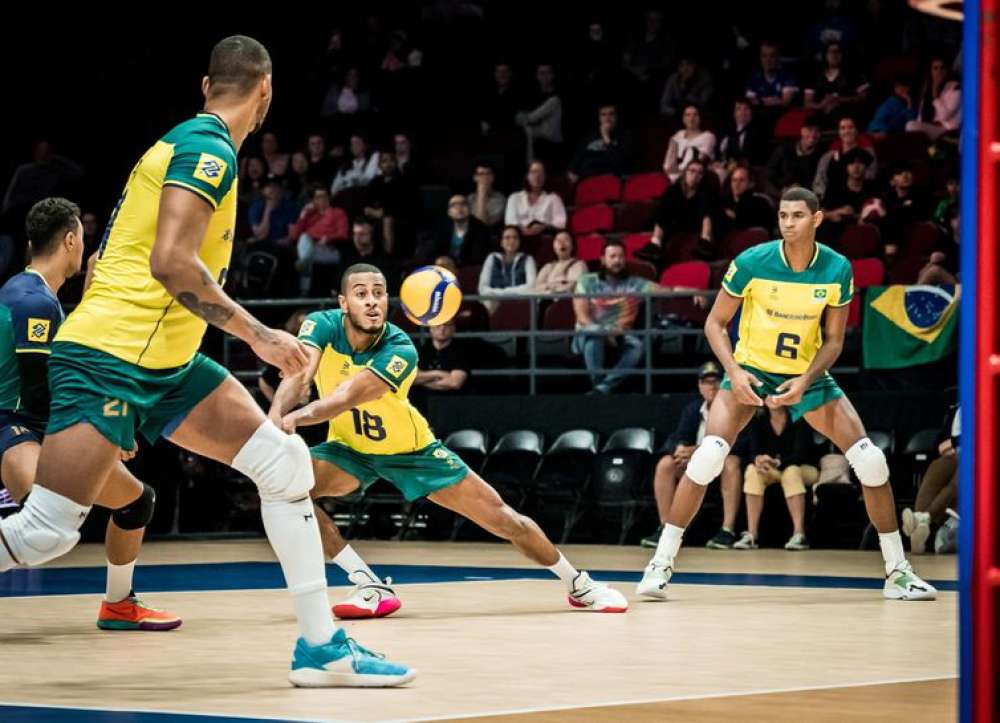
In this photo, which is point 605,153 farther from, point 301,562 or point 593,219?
point 301,562

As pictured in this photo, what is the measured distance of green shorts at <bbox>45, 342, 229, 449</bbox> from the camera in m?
4.98

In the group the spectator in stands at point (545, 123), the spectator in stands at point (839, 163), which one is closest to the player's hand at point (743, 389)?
the spectator in stands at point (839, 163)

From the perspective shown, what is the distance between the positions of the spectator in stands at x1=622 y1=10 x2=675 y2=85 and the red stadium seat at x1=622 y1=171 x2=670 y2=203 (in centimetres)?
204

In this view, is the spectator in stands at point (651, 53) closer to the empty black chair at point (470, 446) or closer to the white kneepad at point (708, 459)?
the empty black chair at point (470, 446)

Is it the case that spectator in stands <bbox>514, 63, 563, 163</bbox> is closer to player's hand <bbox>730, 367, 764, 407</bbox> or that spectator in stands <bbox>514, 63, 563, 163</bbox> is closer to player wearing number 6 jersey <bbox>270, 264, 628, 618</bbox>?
player's hand <bbox>730, 367, 764, 407</bbox>

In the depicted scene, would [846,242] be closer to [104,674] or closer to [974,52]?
[104,674]

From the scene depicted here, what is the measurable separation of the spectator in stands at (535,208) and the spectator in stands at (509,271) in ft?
2.90

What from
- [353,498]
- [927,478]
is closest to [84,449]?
[927,478]

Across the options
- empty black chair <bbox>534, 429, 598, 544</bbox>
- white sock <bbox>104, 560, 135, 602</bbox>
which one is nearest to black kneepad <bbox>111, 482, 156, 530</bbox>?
white sock <bbox>104, 560, 135, 602</bbox>

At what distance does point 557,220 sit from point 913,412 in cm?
444

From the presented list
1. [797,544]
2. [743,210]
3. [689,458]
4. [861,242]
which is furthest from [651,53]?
[797,544]

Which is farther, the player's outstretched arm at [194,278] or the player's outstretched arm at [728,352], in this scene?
the player's outstretched arm at [728,352]

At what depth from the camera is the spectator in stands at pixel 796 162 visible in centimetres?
1539

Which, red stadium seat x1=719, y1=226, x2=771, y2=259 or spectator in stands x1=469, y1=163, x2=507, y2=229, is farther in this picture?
spectator in stands x1=469, y1=163, x2=507, y2=229
